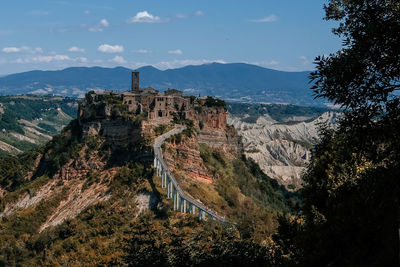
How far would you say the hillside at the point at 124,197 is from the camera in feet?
88.6

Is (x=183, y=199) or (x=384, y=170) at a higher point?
(x=384, y=170)

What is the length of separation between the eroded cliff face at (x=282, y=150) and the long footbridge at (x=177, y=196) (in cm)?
2832

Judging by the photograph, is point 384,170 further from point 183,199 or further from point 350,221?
point 183,199

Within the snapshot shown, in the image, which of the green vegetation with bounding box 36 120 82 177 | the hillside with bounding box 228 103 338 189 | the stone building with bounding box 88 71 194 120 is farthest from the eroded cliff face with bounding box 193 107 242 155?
the green vegetation with bounding box 36 120 82 177

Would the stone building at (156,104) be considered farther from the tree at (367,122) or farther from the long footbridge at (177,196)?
the tree at (367,122)

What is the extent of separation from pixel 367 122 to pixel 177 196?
26222mm

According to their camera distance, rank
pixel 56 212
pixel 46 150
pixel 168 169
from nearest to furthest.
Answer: pixel 168 169 < pixel 56 212 < pixel 46 150

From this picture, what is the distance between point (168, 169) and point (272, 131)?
123 meters

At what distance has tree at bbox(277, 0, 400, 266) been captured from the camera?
44.8ft

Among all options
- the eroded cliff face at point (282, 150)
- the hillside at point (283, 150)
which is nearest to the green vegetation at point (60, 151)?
the hillside at point (283, 150)

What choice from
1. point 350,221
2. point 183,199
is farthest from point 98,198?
point 350,221

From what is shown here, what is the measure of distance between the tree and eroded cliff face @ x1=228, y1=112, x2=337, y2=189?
50.7 metres

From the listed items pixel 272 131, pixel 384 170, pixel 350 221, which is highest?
pixel 384 170

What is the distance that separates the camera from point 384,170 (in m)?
13.9
